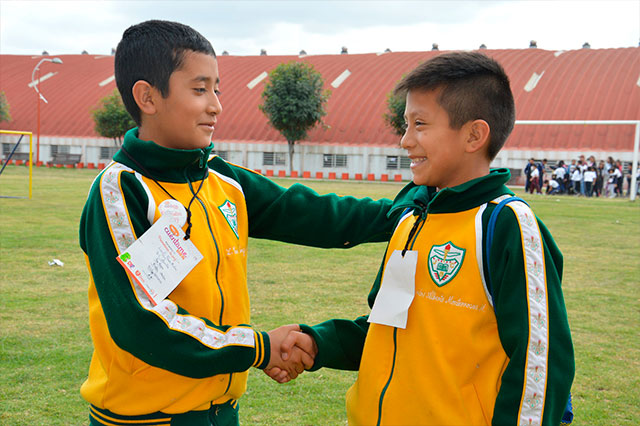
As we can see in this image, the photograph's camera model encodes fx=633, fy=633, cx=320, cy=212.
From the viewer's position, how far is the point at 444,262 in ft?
5.99

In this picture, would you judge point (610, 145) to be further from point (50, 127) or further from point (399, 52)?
point (50, 127)

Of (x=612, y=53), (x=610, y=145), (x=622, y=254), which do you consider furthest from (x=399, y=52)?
(x=622, y=254)

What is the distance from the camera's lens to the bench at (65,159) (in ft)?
136

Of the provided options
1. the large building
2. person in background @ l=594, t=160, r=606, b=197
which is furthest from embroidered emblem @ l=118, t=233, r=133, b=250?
the large building

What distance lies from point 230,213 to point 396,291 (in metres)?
0.63

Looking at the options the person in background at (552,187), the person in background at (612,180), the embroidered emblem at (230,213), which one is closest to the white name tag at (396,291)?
the embroidered emblem at (230,213)

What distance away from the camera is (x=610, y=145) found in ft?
114

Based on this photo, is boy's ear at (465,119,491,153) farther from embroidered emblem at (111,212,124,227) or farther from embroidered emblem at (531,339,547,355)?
embroidered emblem at (111,212,124,227)


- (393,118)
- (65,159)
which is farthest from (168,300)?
(65,159)

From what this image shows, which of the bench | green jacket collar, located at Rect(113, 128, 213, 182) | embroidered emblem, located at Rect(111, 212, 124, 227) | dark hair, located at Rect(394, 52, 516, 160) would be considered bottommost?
the bench

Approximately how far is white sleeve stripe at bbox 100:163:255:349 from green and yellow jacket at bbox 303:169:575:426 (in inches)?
18.5

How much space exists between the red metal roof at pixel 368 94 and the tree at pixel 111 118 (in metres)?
4.82

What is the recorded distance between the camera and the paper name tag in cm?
180

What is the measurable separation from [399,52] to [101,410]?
152 feet
